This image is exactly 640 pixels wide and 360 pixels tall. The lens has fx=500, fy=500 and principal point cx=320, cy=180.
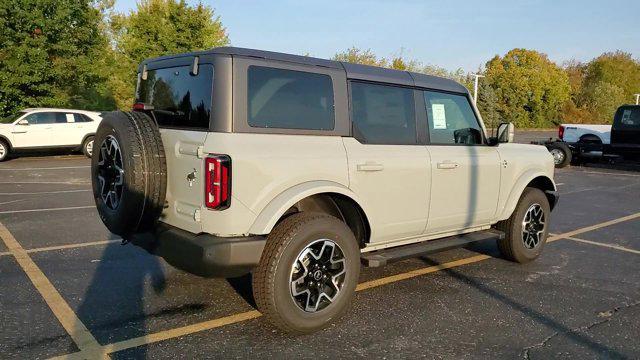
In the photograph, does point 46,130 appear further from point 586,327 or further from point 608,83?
point 608,83

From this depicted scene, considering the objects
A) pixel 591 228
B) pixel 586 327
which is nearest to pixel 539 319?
pixel 586 327

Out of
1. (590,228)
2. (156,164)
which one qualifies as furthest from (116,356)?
(590,228)

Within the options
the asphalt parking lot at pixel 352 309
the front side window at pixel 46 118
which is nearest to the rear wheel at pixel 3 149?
the front side window at pixel 46 118

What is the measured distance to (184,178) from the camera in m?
3.51

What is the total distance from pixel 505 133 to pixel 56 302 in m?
4.37

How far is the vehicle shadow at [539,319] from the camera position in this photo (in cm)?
344

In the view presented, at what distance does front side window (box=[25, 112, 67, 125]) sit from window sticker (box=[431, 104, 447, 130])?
14.5 m

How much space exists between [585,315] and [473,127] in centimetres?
202

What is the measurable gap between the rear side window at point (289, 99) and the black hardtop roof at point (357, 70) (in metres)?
0.10

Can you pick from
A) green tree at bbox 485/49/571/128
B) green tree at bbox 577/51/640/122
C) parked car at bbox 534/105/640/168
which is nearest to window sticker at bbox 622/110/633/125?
parked car at bbox 534/105/640/168

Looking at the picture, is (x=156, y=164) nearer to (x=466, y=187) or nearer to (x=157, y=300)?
(x=157, y=300)

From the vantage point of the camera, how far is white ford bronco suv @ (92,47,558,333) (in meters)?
3.33

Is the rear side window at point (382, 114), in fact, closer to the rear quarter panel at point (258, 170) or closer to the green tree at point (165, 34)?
the rear quarter panel at point (258, 170)

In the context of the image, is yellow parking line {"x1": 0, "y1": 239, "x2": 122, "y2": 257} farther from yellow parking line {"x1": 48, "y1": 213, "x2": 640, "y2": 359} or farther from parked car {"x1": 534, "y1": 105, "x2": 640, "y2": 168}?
parked car {"x1": 534, "y1": 105, "x2": 640, "y2": 168}
